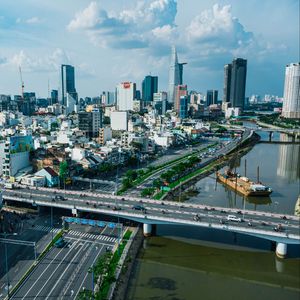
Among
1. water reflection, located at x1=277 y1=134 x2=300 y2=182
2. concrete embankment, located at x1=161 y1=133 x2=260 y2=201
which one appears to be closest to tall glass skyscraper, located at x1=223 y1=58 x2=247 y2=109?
water reflection, located at x1=277 y1=134 x2=300 y2=182

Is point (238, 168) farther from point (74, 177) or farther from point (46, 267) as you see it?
point (46, 267)

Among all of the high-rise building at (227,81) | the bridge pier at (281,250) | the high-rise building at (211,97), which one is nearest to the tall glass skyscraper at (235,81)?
the high-rise building at (227,81)

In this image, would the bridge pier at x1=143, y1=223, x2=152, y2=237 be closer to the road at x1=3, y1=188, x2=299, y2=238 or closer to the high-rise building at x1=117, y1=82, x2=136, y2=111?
the road at x1=3, y1=188, x2=299, y2=238

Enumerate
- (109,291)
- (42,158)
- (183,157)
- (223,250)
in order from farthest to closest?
(183,157)
(42,158)
(223,250)
(109,291)

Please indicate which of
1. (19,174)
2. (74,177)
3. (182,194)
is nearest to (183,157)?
(182,194)

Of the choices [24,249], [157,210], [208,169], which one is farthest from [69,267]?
[208,169]

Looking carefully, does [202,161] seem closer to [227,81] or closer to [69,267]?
[69,267]

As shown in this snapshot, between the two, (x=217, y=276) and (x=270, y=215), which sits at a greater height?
(x=270, y=215)
